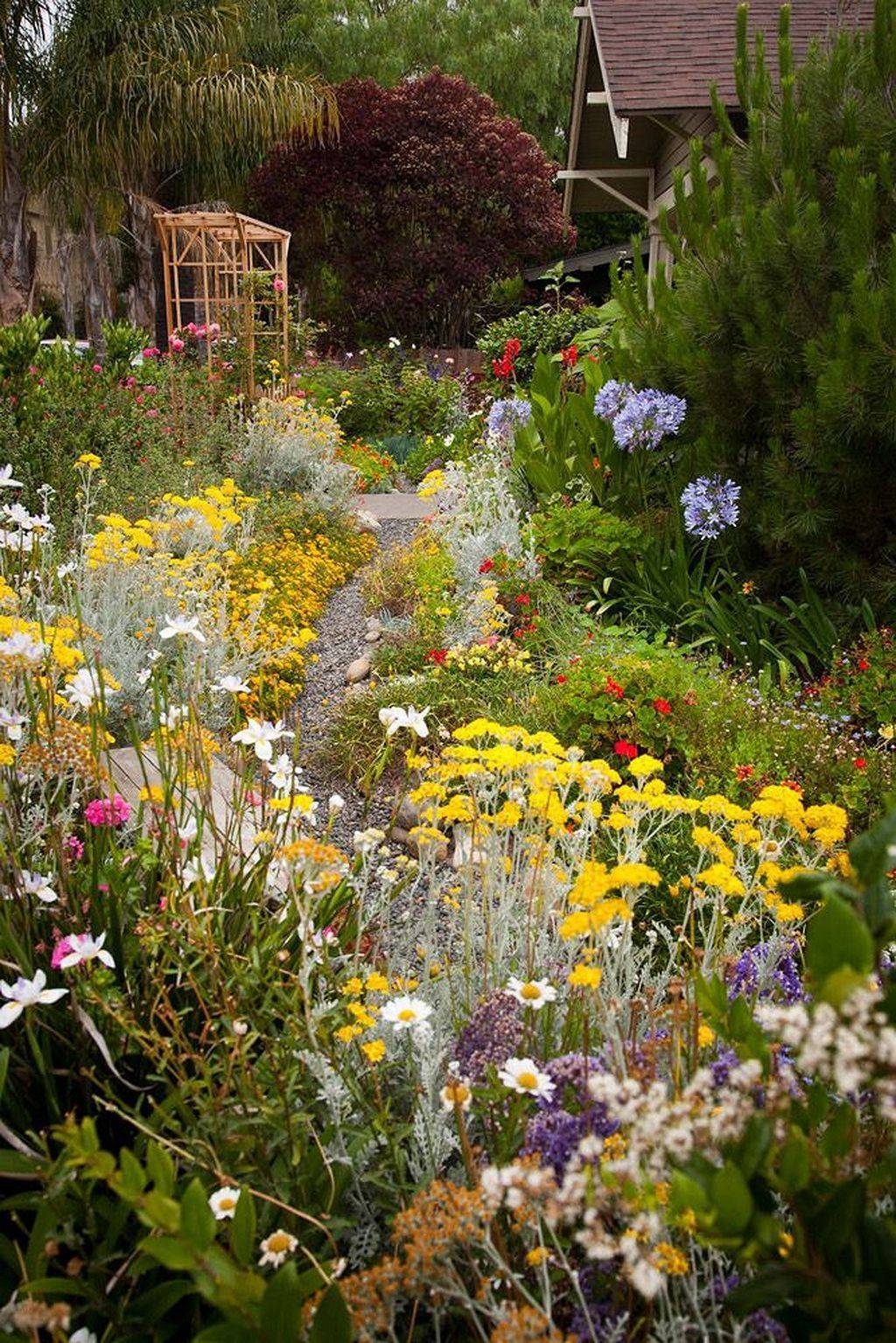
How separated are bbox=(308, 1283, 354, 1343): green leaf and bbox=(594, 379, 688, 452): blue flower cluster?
198 inches

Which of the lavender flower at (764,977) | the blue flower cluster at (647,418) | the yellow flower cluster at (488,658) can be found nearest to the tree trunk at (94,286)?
the blue flower cluster at (647,418)

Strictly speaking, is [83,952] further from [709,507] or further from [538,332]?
[538,332]

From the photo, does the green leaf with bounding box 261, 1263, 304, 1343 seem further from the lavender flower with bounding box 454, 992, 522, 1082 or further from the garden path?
the garden path

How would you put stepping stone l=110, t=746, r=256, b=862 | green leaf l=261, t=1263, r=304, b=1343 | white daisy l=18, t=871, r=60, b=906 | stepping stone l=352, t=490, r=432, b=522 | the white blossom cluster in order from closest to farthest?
the white blossom cluster < green leaf l=261, t=1263, r=304, b=1343 < white daisy l=18, t=871, r=60, b=906 < stepping stone l=110, t=746, r=256, b=862 < stepping stone l=352, t=490, r=432, b=522

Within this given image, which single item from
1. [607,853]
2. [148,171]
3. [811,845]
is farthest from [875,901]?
[148,171]

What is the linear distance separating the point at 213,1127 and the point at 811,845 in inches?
108

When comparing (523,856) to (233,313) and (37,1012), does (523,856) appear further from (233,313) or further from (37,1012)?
(233,313)

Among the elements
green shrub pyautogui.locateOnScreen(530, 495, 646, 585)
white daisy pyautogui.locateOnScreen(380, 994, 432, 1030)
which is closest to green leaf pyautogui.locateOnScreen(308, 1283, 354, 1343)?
white daisy pyautogui.locateOnScreen(380, 994, 432, 1030)

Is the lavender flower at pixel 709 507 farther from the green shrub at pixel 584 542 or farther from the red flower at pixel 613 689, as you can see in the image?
the red flower at pixel 613 689

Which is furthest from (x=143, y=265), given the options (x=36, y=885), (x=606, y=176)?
(x=36, y=885)

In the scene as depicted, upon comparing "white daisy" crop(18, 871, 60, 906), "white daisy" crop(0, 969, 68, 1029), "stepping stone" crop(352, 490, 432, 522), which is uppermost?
"white daisy" crop(0, 969, 68, 1029)

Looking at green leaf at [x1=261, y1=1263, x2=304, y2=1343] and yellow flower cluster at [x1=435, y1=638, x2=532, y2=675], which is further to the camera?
yellow flower cluster at [x1=435, y1=638, x2=532, y2=675]

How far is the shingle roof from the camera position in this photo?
954cm

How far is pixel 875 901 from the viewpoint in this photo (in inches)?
34.1
